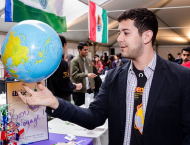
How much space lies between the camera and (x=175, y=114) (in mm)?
1111

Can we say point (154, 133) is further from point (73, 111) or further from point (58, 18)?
point (58, 18)

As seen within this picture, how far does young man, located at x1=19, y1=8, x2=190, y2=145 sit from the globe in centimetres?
11

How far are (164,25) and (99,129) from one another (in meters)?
13.2

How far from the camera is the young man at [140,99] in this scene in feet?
3.64

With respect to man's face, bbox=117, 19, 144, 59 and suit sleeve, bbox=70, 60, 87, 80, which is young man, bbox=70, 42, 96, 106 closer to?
suit sleeve, bbox=70, 60, 87, 80

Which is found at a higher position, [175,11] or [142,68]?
[175,11]

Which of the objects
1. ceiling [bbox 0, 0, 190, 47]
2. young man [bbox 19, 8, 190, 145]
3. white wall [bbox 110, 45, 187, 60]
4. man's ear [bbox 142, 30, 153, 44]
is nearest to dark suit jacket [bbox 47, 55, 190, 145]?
young man [bbox 19, 8, 190, 145]

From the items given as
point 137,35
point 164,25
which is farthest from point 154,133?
point 164,25

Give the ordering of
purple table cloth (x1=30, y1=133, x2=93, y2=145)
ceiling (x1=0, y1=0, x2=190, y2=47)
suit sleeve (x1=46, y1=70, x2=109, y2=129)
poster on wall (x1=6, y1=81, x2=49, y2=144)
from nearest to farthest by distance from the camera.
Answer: suit sleeve (x1=46, y1=70, x2=109, y2=129) → poster on wall (x1=6, y1=81, x2=49, y2=144) → purple table cloth (x1=30, y1=133, x2=93, y2=145) → ceiling (x1=0, y1=0, x2=190, y2=47)

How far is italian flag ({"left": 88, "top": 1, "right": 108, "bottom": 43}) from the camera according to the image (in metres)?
4.14

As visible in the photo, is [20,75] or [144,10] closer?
[20,75]

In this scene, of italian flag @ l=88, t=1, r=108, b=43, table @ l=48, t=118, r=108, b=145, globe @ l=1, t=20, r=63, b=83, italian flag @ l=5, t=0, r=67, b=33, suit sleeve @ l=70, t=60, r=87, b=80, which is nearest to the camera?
globe @ l=1, t=20, r=63, b=83

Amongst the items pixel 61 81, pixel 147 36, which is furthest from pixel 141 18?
pixel 61 81

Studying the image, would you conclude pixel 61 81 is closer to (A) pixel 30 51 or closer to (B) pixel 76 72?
(B) pixel 76 72
